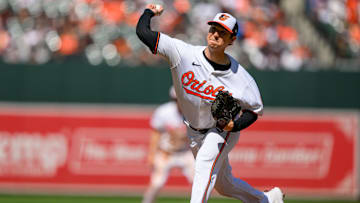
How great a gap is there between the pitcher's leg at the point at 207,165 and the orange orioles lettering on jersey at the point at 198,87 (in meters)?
0.41

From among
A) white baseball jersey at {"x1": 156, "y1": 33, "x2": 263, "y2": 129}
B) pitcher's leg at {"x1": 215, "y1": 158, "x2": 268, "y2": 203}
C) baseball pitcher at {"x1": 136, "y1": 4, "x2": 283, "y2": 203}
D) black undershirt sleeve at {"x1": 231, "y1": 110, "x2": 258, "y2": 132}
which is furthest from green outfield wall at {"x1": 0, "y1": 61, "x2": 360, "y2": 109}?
black undershirt sleeve at {"x1": 231, "y1": 110, "x2": 258, "y2": 132}

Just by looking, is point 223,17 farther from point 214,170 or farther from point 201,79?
point 214,170

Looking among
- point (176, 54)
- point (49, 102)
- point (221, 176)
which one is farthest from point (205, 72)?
A: point (49, 102)

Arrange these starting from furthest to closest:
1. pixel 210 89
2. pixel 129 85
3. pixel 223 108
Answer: pixel 129 85 < pixel 210 89 < pixel 223 108

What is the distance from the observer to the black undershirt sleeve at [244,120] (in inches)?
228

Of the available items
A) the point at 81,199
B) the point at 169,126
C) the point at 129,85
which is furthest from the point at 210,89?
the point at 129,85

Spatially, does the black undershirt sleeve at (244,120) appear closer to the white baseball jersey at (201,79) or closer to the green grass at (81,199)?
the white baseball jersey at (201,79)

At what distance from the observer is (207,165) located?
19.2 feet

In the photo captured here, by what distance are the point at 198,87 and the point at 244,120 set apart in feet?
1.85

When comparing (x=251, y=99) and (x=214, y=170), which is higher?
(x=251, y=99)

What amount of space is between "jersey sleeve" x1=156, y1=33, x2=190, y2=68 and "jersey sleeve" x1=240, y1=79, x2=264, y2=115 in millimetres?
741

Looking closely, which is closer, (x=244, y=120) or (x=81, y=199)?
(x=244, y=120)

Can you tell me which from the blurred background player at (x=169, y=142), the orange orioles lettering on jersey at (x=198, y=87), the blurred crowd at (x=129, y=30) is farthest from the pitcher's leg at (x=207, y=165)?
the blurred crowd at (x=129, y=30)

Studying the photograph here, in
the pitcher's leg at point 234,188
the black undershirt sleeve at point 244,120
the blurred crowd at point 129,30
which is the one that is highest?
the black undershirt sleeve at point 244,120
